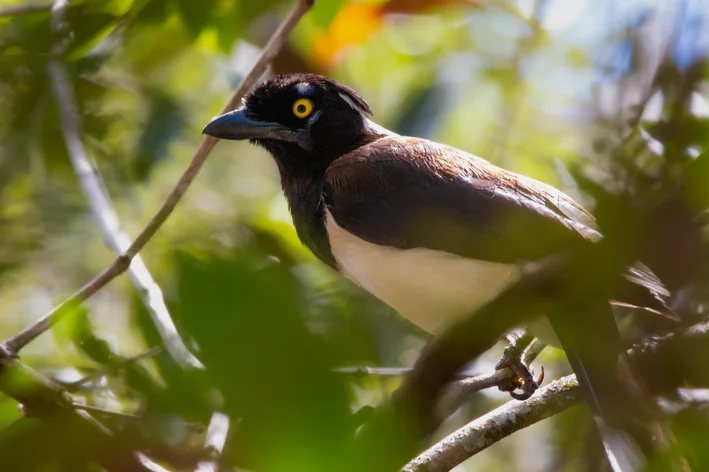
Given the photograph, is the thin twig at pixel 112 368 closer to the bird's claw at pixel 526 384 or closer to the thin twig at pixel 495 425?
the thin twig at pixel 495 425

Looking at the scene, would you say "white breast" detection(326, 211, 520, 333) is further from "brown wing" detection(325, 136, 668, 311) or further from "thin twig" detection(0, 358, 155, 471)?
"thin twig" detection(0, 358, 155, 471)

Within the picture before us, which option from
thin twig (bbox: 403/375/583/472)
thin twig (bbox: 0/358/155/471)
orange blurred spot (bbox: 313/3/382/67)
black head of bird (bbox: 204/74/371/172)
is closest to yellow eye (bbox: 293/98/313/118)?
black head of bird (bbox: 204/74/371/172)

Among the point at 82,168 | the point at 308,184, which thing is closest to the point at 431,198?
the point at 308,184

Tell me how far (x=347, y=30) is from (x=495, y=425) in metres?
3.24

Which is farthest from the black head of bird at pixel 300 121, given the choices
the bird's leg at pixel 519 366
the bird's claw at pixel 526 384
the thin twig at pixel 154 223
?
the bird's claw at pixel 526 384

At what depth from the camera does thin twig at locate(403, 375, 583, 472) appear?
3029 mm

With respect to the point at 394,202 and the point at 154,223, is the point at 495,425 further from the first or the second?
the point at 154,223

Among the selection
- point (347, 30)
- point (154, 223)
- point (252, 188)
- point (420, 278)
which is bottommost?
point (252, 188)

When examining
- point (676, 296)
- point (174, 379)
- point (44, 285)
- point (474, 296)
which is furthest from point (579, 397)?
point (44, 285)

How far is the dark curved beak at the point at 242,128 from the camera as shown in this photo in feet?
14.1

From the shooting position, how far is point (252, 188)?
304 inches

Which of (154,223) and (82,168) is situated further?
(82,168)

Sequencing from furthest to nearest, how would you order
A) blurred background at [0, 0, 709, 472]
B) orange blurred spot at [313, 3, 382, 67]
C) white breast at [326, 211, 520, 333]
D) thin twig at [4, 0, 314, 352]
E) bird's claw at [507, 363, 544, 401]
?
orange blurred spot at [313, 3, 382, 67] < bird's claw at [507, 363, 544, 401] < white breast at [326, 211, 520, 333] < thin twig at [4, 0, 314, 352] < blurred background at [0, 0, 709, 472]

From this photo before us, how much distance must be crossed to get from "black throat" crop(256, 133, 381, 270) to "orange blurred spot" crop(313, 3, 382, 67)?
116 cm
